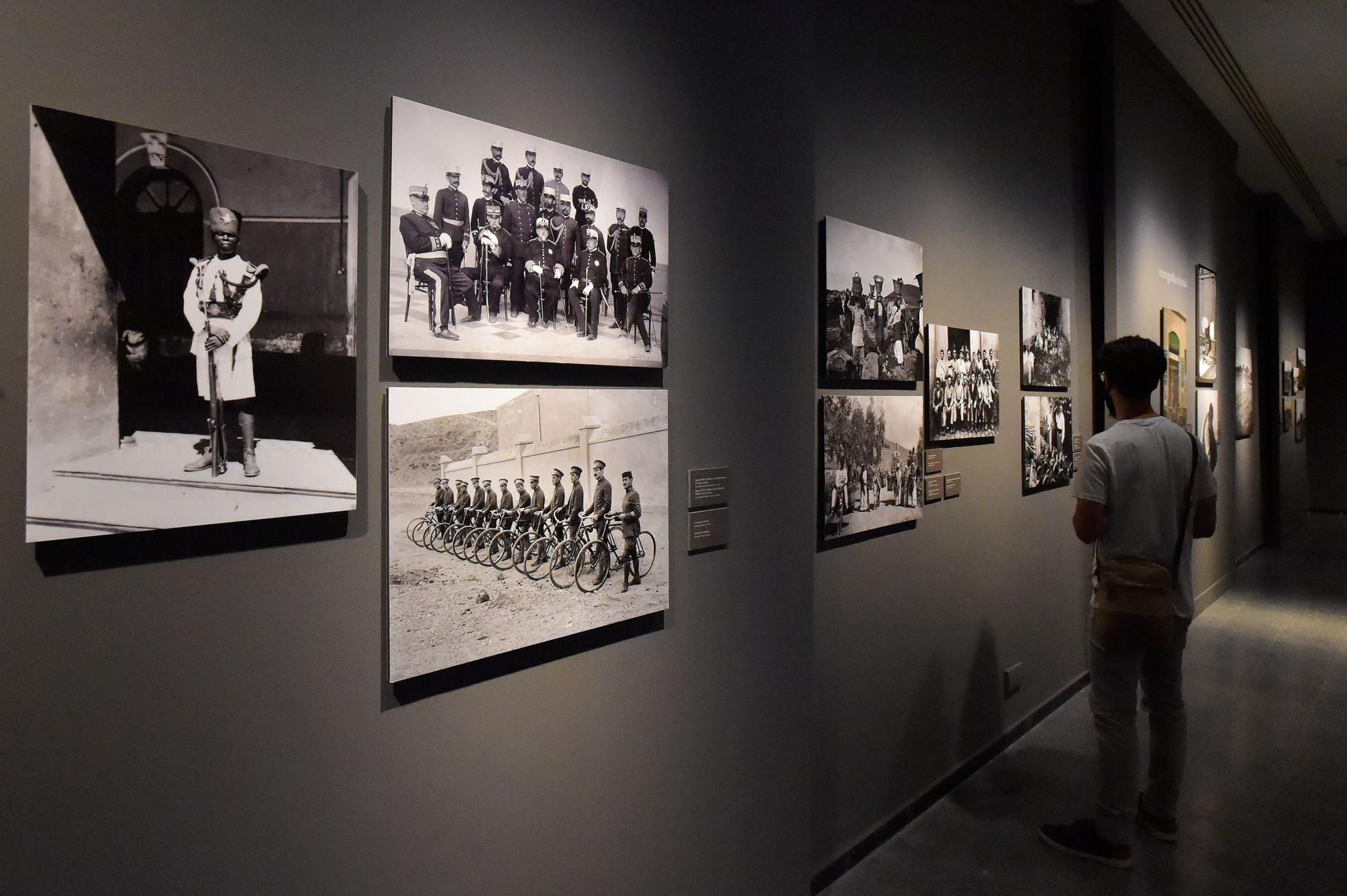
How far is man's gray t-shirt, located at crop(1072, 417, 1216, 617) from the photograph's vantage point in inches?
117

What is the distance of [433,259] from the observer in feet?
5.26

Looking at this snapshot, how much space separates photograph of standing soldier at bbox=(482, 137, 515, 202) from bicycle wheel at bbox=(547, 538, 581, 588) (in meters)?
0.82

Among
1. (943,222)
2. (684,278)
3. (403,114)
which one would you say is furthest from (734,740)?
(943,222)

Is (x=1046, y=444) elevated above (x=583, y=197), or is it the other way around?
(x=583, y=197)

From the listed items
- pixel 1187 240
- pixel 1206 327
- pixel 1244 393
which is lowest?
pixel 1244 393

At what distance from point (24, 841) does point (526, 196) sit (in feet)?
4.85

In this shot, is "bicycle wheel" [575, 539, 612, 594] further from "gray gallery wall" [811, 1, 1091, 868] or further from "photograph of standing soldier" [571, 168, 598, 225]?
"gray gallery wall" [811, 1, 1091, 868]

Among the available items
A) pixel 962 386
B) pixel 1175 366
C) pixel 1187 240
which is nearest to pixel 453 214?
pixel 962 386

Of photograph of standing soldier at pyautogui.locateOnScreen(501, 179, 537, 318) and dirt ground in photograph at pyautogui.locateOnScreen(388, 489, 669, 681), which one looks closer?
dirt ground in photograph at pyautogui.locateOnScreen(388, 489, 669, 681)

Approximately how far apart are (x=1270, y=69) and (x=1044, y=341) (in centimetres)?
445

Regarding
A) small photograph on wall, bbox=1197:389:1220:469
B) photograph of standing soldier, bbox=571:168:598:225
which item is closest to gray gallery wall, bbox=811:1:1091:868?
photograph of standing soldier, bbox=571:168:598:225

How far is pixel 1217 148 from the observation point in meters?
7.76

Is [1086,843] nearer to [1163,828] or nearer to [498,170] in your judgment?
[1163,828]

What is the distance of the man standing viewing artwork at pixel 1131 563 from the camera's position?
2.93 meters
